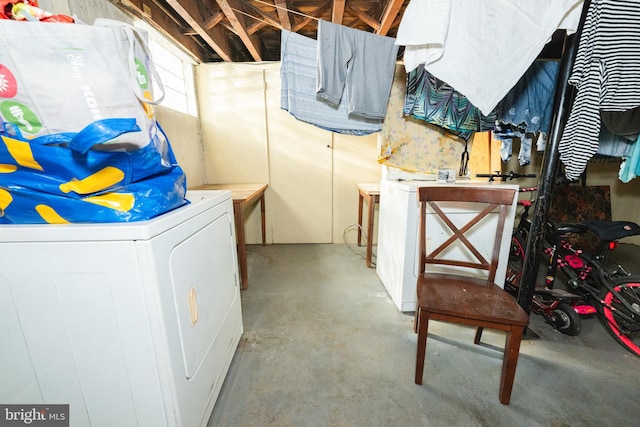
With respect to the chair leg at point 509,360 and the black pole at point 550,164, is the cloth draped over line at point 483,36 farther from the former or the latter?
the chair leg at point 509,360

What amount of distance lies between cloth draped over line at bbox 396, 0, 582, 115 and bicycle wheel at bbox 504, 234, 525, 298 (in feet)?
4.72

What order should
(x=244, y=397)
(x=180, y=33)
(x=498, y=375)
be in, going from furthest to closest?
(x=180, y=33)
(x=498, y=375)
(x=244, y=397)

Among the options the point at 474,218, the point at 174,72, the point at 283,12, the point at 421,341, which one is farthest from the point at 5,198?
the point at 174,72

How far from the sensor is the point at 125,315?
2.29 ft

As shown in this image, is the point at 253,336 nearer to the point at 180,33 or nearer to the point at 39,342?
the point at 39,342

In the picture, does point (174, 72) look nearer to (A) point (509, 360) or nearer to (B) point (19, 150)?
(B) point (19, 150)

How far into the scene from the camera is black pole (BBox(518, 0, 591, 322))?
1176mm

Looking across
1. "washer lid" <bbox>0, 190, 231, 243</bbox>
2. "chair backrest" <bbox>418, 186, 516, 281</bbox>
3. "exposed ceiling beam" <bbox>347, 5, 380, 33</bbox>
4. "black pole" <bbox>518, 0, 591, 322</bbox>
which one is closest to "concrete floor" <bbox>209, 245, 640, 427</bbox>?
"black pole" <bbox>518, 0, 591, 322</bbox>

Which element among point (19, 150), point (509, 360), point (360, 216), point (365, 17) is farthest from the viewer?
point (360, 216)

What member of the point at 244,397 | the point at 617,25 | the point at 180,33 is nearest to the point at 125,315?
the point at 244,397

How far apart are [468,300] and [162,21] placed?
9.27 ft

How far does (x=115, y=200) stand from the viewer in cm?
69

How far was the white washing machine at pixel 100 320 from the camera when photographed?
664 millimetres

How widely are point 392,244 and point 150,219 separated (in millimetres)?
1610
